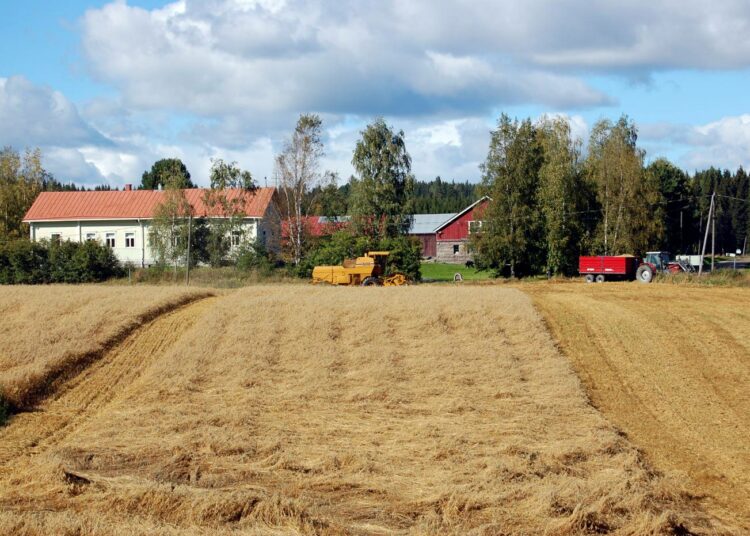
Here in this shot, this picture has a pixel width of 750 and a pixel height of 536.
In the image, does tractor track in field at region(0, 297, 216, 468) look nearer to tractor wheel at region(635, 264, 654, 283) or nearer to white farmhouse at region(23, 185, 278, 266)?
tractor wheel at region(635, 264, 654, 283)

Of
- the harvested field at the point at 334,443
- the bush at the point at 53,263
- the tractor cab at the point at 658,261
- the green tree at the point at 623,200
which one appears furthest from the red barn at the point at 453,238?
the harvested field at the point at 334,443

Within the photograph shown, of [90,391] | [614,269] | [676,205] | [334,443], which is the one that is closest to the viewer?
[334,443]

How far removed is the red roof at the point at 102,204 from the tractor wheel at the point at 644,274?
1074 inches

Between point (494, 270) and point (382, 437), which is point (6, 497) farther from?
point (494, 270)

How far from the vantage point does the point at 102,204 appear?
215 ft

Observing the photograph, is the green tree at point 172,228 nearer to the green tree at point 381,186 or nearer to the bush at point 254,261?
the bush at point 254,261

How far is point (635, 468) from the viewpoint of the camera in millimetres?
12883

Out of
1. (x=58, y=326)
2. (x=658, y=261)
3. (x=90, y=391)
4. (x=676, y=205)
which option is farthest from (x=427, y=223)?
(x=90, y=391)

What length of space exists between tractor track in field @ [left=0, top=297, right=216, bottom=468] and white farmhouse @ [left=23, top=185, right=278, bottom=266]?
35.2 meters

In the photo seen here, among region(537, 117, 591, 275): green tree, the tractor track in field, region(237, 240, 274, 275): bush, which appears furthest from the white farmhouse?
the tractor track in field

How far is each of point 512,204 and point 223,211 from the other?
18670 millimetres

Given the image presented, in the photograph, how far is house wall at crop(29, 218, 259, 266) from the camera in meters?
63.2

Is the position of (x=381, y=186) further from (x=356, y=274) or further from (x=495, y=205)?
(x=356, y=274)

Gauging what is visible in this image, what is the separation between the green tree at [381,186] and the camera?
57.1 m
